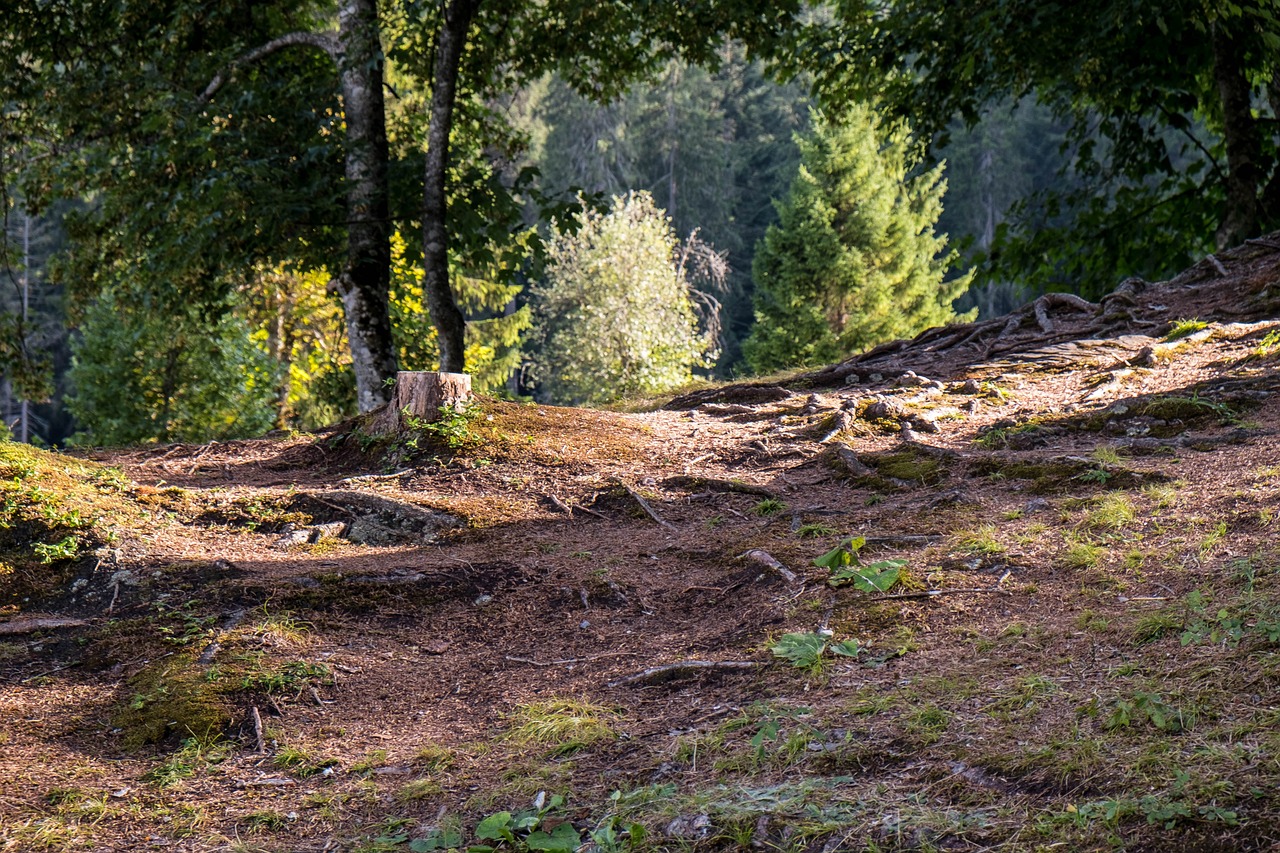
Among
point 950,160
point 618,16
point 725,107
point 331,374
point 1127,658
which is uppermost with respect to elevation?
point 725,107

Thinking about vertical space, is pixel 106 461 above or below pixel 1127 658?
above

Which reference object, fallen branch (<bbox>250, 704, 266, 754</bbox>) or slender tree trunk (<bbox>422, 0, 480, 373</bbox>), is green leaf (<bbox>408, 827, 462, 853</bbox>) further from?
slender tree trunk (<bbox>422, 0, 480, 373</bbox>)

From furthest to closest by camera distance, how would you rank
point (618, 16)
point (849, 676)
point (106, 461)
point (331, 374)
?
point (331, 374) < point (618, 16) < point (106, 461) < point (849, 676)

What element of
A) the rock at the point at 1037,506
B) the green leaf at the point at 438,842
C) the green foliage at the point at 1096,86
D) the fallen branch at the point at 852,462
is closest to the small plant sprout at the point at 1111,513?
the rock at the point at 1037,506

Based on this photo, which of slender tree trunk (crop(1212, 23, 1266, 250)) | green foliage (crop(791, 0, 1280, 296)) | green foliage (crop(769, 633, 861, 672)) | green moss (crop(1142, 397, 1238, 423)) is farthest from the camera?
slender tree trunk (crop(1212, 23, 1266, 250))

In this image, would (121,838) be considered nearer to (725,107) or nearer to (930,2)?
(930,2)

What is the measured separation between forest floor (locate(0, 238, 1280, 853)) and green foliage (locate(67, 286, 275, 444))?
8.73 meters

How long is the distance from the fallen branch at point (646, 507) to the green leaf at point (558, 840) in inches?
119

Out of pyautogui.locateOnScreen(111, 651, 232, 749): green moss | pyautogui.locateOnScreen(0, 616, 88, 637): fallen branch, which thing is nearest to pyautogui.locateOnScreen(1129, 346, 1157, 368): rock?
pyautogui.locateOnScreen(111, 651, 232, 749): green moss

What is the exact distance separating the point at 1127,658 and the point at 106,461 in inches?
265

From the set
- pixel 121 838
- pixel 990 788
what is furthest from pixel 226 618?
pixel 990 788

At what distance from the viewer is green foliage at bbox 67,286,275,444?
1509 cm

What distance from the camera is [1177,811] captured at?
2.13m

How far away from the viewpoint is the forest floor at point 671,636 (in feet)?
8.32
